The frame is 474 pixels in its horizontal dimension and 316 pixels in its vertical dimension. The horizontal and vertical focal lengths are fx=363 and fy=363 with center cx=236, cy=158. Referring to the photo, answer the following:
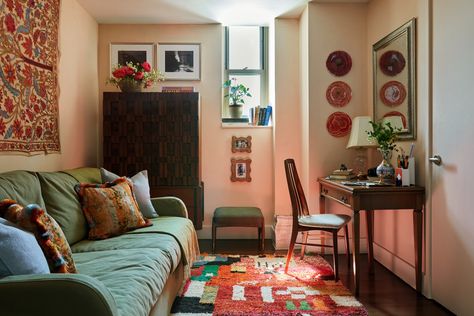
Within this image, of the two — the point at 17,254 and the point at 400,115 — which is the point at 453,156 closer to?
the point at 400,115

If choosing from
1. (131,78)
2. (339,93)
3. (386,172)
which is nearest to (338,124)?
(339,93)

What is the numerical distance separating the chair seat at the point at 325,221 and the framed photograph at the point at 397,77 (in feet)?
2.65

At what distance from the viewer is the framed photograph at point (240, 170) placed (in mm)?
4069

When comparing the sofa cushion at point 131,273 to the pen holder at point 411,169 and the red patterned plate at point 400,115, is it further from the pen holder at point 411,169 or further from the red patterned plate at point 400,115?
the red patterned plate at point 400,115

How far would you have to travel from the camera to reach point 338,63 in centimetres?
353

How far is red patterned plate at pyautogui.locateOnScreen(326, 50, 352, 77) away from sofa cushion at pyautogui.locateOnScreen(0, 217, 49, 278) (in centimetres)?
301

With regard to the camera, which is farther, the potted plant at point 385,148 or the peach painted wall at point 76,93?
the peach painted wall at point 76,93

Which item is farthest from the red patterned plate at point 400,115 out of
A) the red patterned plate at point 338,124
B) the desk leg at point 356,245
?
the desk leg at point 356,245

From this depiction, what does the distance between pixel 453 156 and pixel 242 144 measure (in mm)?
2244

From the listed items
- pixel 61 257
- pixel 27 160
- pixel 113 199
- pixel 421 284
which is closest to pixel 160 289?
pixel 61 257

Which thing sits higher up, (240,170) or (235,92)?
(235,92)

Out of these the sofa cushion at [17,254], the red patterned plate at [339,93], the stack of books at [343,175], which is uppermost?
the red patterned plate at [339,93]

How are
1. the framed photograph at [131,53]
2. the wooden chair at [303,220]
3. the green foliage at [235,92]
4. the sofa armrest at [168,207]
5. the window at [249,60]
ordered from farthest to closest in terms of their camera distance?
the window at [249,60], the green foliage at [235,92], the framed photograph at [131,53], the sofa armrest at [168,207], the wooden chair at [303,220]

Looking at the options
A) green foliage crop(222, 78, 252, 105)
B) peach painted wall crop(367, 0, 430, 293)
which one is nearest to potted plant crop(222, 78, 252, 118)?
green foliage crop(222, 78, 252, 105)
